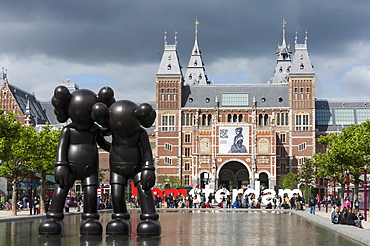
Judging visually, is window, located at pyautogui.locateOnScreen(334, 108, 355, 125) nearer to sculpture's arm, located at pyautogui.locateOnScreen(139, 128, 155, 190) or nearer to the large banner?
the large banner

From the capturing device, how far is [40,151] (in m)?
32.8

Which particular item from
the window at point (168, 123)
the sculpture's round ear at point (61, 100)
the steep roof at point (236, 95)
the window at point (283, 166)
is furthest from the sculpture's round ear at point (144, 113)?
the steep roof at point (236, 95)

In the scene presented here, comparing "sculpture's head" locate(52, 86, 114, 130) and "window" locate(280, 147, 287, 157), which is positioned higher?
"window" locate(280, 147, 287, 157)

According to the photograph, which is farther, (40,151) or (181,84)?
(181,84)

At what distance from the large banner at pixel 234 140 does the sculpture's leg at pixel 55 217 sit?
6809 centimetres

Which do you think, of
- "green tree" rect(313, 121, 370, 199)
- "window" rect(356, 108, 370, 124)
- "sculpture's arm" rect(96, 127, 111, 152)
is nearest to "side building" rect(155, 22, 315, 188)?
"window" rect(356, 108, 370, 124)

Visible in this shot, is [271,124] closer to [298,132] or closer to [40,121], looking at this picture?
[298,132]

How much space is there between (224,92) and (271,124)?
876 cm

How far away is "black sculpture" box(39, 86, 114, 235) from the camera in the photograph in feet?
44.1

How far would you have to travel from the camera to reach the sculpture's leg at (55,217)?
13219 mm

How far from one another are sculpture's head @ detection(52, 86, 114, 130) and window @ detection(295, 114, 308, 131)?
235 ft

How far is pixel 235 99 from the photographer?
86562 mm

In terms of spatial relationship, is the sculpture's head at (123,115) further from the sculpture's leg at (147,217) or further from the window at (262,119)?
the window at (262,119)

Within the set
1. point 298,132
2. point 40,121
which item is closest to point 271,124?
point 298,132
